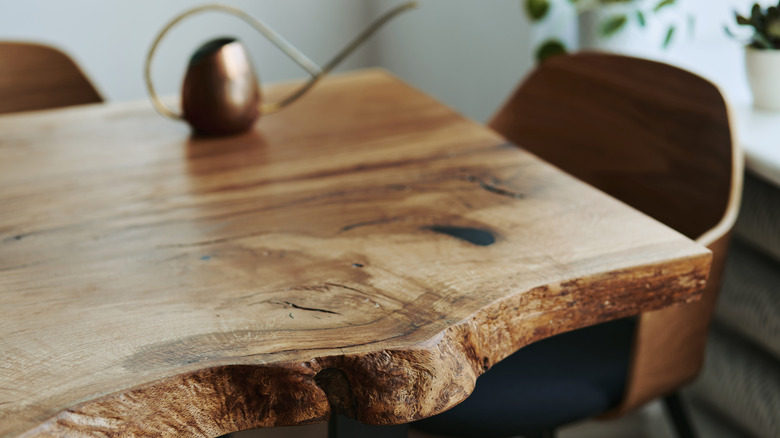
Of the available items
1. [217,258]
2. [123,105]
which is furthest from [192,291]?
[123,105]

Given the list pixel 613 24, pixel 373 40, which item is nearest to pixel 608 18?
pixel 613 24

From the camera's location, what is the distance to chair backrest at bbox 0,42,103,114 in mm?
1483

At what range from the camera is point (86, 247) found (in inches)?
27.2

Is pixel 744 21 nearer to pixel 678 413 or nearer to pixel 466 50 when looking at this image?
pixel 678 413

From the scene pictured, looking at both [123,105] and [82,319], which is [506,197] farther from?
[123,105]

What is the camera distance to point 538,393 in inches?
35.5

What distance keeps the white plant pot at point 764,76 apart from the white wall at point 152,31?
1689 millimetres

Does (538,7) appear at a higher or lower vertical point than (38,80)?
higher

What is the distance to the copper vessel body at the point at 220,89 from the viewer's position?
1018 mm

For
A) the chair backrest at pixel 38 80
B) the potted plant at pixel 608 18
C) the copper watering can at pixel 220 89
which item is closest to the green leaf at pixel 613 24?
the potted plant at pixel 608 18

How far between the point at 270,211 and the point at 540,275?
12.1 inches

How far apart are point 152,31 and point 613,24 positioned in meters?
1.63

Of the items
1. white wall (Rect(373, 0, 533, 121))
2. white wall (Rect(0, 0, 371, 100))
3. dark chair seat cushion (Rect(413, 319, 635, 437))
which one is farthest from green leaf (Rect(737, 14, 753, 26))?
white wall (Rect(0, 0, 371, 100))

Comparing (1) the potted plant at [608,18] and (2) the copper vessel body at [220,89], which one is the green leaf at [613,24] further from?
(2) the copper vessel body at [220,89]
